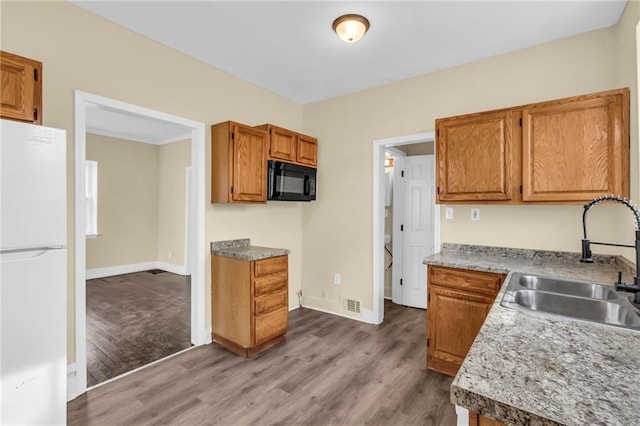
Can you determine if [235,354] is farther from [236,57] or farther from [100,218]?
[100,218]

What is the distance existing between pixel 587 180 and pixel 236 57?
3.14m

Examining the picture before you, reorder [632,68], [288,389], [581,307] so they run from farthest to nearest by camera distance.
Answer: [288,389], [632,68], [581,307]

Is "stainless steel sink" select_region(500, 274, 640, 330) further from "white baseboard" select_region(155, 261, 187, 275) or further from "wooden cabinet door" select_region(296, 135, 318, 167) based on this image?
"white baseboard" select_region(155, 261, 187, 275)

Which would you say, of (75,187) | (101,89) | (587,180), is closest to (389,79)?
(587,180)

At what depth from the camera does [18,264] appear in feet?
4.93

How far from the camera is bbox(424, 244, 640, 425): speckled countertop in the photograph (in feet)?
2.07

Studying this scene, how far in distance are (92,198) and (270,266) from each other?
4545mm

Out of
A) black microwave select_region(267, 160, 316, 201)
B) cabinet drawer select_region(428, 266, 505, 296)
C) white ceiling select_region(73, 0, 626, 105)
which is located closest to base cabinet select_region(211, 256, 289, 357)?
black microwave select_region(267, 160, 316, 201)

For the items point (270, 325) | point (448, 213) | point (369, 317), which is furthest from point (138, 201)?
point (448, 213)

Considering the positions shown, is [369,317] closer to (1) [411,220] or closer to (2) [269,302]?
(2) [269,302]

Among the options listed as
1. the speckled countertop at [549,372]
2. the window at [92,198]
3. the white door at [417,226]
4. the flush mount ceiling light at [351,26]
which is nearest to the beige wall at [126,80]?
the flush mount ceiling light at [351,26]

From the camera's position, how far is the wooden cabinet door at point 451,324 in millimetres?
2314

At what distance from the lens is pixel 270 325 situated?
2.93m

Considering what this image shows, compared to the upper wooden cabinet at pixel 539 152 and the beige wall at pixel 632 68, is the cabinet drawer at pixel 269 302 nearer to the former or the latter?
the upper wooden cabinet at pixel 539 152
